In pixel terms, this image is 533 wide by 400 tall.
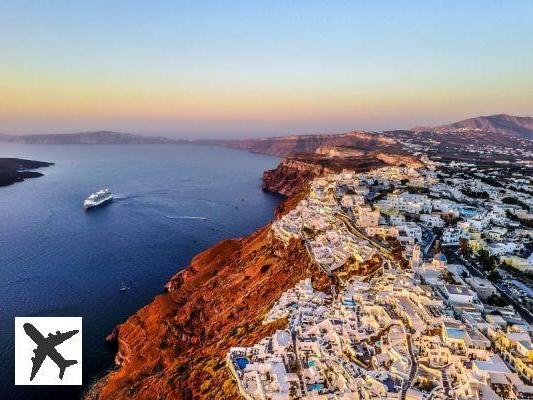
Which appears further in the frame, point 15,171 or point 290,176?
point 15,171

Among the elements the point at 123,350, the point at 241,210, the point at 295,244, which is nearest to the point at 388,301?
the point at 295,244

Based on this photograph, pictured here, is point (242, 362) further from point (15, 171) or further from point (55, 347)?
point (15, 171)

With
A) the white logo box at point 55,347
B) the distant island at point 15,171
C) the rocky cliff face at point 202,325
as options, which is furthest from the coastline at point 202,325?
the distant island at point 15,171

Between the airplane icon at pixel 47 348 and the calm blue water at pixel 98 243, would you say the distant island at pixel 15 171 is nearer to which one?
the calm blue water at pixel 98 243

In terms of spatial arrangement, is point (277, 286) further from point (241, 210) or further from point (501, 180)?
point (241, 210)

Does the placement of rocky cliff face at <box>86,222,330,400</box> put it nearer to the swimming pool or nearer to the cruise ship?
the swimming pool

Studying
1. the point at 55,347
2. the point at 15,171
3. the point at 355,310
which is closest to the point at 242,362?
the point at 355,310
